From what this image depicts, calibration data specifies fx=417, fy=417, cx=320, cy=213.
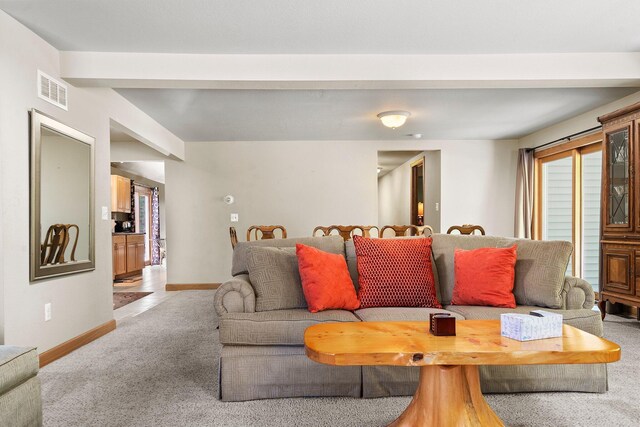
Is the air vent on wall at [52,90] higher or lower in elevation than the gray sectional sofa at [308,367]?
higher

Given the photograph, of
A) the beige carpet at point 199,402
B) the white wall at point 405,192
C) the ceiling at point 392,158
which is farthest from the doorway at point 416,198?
the beige carpet at point 199,402

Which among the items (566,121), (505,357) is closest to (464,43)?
(505,357)

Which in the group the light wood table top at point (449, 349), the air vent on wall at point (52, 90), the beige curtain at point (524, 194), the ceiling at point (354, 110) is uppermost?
the ceiling at point (354, 110)

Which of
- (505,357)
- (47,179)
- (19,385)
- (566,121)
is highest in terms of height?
(566,121)

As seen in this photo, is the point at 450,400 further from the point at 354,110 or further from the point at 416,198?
the point at 416,198

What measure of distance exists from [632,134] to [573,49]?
1.18 metres

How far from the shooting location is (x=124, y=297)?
19.5 feet

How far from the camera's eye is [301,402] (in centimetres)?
225

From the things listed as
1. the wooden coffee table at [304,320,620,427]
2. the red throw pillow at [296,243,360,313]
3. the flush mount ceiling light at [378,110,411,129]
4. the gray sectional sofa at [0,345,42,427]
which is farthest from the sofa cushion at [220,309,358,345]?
the flush mount ceiling light at [378,110,411,129]

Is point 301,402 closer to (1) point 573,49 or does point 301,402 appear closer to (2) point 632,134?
(1) point 573,49

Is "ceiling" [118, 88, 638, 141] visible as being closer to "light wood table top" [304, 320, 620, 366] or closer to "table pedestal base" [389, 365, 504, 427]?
"light wood table top" [304, 320, 620, 366]

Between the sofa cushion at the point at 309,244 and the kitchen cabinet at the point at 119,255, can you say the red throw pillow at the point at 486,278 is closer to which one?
the sofa cushion at the point at 309,244

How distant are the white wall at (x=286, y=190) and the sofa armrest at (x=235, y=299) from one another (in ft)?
14.0

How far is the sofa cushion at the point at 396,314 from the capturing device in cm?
237
